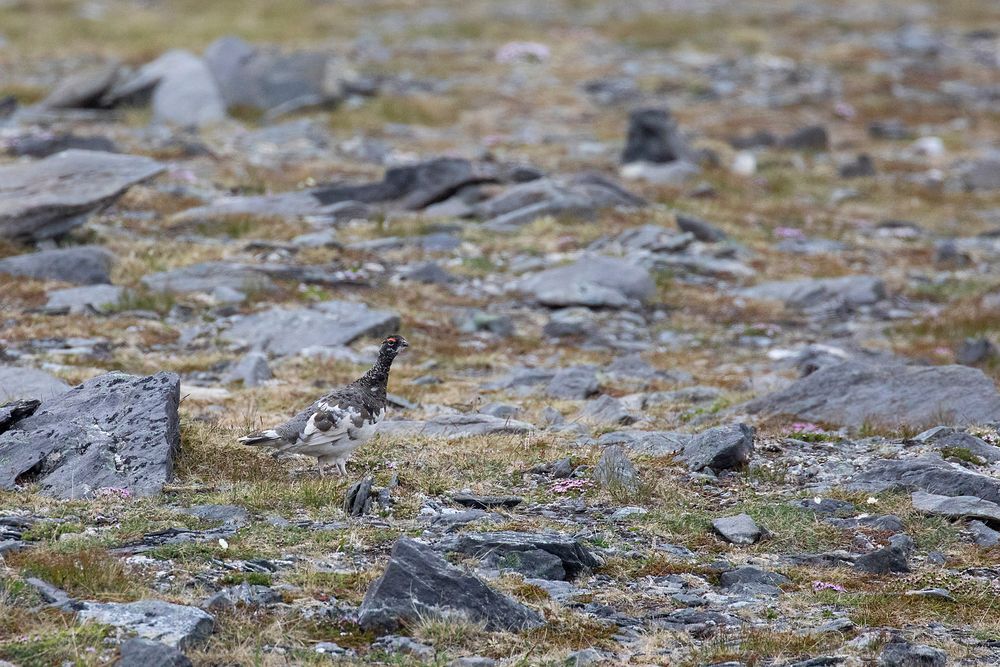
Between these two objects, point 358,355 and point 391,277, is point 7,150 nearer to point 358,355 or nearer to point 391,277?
point 391,277

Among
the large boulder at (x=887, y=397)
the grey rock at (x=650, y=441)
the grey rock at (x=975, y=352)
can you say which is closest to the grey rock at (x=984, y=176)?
the grey rock at (x=975, y=352)

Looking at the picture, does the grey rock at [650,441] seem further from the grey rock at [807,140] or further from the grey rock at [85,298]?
the grey rock at [807,140]

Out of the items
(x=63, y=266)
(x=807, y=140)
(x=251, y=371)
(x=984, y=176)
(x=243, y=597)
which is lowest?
(x=984, y=176)

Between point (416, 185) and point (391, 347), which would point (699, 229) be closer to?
point (416, 185)

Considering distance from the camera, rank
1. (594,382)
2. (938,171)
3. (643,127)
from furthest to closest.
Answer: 1. (938,171)
2. (643,127)
3. (594,382)

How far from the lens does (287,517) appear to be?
967cm

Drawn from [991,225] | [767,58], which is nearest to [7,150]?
[991,225]

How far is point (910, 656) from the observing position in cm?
741

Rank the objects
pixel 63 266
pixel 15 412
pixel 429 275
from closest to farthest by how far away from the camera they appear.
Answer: pixel 15 412 → pixel 63 266 → pixel 429 275

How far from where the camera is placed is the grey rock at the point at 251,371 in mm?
15211

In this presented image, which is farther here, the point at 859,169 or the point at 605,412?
the point at 859,169

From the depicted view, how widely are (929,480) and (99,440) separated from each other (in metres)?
6.91

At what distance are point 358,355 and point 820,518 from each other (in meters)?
7.93

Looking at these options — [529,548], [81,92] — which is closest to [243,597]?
[529,548]
